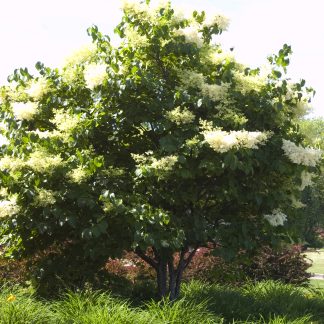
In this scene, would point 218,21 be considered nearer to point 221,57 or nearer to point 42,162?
point 221,57

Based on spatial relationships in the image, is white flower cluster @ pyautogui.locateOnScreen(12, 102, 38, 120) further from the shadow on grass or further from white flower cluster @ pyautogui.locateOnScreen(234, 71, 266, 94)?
the shadow on grass

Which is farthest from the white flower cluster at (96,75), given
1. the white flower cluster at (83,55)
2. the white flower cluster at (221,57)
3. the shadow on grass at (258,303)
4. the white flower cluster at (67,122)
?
the shadow on grass at (258,303)

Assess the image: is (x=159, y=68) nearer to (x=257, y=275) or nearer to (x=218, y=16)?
(x=218, y=16)

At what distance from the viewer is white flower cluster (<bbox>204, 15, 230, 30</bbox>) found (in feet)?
24.4

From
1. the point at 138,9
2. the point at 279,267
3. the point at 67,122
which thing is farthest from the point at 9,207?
the point at 279,267

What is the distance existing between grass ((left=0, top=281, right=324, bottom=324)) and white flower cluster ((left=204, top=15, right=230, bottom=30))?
3.82 m

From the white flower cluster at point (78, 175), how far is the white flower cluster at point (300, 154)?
2.64 meters

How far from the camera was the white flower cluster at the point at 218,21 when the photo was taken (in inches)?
293

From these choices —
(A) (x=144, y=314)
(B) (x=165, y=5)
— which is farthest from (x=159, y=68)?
(A) (x=144, y=314)

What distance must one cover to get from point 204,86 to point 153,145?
52.5 inches

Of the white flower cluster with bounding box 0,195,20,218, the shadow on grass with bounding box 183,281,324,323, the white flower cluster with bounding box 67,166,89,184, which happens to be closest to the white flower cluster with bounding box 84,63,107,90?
the white flower cluster with bounding box 67,166,89,184

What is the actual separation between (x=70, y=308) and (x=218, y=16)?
4.39m

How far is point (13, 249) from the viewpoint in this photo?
8227 millimetres

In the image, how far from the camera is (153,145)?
7.72 meters
